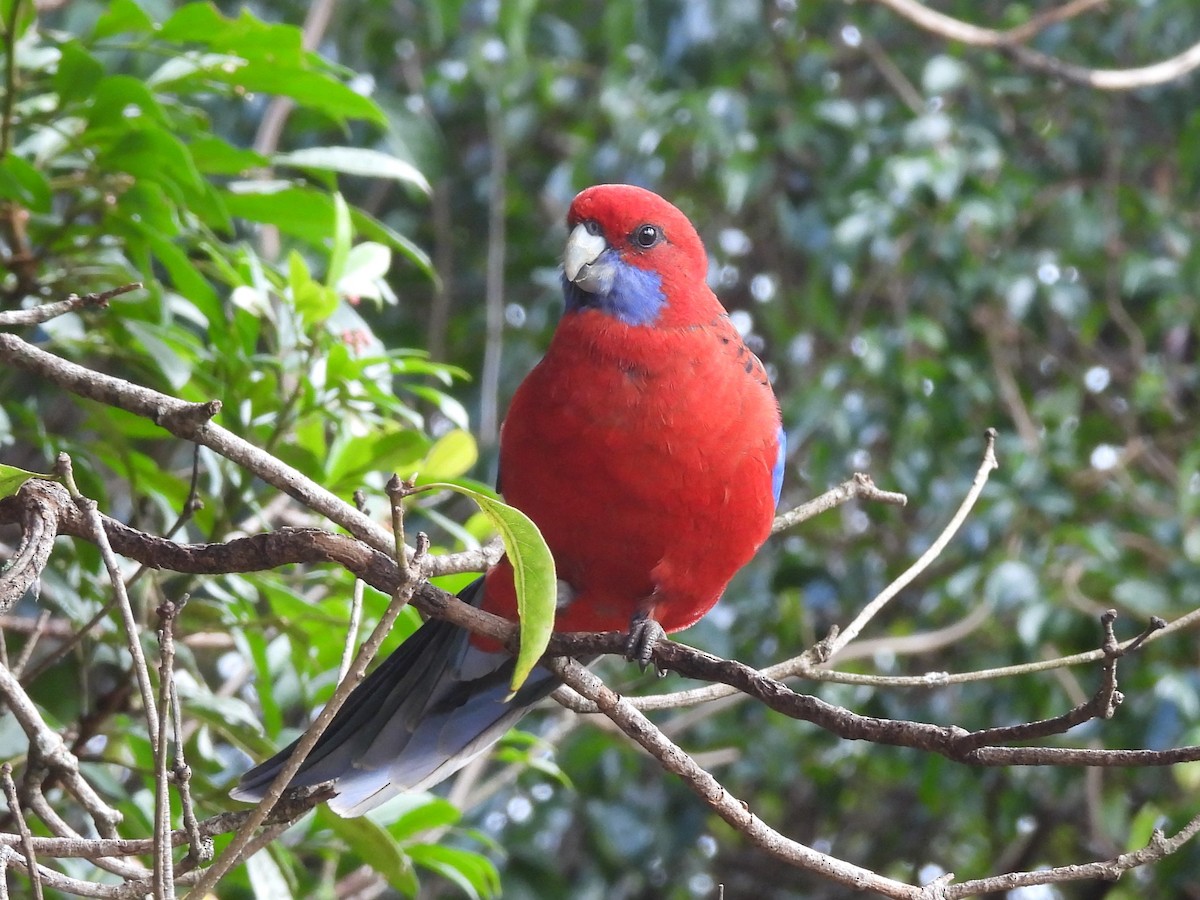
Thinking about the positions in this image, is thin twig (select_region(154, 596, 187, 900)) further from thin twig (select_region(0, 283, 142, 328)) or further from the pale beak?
the pale beak

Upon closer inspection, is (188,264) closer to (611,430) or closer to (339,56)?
(611,430)

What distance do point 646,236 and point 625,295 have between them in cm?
19

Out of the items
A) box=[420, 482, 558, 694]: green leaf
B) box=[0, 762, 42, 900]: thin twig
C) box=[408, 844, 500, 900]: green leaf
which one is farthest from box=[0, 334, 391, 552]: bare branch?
box=[408, 844, 500, 900]: green leaf

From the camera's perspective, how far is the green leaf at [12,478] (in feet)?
4.72

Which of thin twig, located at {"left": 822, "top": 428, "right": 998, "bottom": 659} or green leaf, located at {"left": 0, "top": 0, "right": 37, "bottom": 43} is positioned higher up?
green leaf, located at {"left": 0, "top": 0, "right": 37, "bottom": 43}

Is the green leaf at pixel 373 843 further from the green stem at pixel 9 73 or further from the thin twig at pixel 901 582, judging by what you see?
the green stem at pixel 9 73

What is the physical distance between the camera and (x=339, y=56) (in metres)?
4.43

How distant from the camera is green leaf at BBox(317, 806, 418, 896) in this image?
2.18 metres

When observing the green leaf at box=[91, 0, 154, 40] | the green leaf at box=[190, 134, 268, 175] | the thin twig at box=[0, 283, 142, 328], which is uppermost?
the green leaf at box=[91, 0, 154, 40]

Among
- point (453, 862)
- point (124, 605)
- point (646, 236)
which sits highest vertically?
point (124, 605)

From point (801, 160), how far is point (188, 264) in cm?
306

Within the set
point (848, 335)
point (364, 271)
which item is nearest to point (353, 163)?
point (364, 271)

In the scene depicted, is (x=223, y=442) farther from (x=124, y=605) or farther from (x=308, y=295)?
(x=308, y=295)

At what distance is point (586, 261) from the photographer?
2527mm
